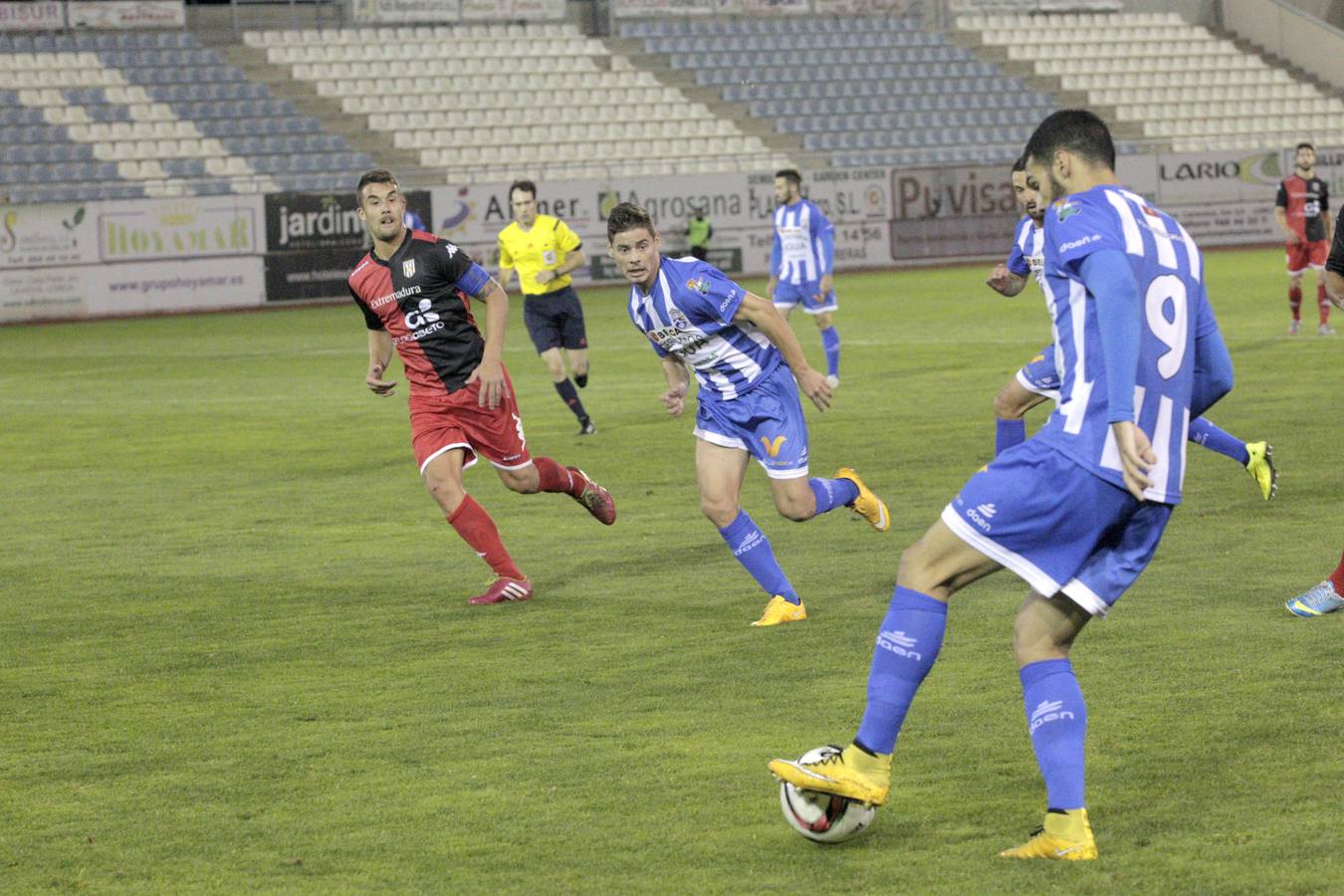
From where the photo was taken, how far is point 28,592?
357 inches

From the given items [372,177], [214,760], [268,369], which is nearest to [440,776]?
[214,760]

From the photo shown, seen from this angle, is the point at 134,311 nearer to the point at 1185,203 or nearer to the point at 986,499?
the point at 1185,203

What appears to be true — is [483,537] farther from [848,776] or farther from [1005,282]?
[848,776]

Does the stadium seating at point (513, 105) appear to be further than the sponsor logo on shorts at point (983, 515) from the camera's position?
Yes

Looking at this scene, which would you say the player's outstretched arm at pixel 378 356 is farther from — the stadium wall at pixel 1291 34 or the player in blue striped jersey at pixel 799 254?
the stadium wall at pixel 1291 34

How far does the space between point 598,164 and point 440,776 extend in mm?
31328

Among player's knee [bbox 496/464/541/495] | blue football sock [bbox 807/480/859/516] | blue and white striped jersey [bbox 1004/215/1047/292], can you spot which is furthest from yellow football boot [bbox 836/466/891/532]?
blue and white striped jersey [bbox 1004/215/1047/292]

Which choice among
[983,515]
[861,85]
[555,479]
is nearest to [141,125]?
[861,85]

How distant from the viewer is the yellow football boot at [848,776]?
464 centimetres

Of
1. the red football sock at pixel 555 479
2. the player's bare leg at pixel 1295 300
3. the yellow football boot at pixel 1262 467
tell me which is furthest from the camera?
the player's bare leg at pixel 1295 300

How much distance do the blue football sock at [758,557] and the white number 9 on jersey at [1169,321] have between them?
11.1ft

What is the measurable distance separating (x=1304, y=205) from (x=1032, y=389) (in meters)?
12.5

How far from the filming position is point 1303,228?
2075 cm

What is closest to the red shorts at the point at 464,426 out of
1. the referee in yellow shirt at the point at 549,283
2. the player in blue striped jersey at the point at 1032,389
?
the player in blue striped jersey at the point at 1032,389
